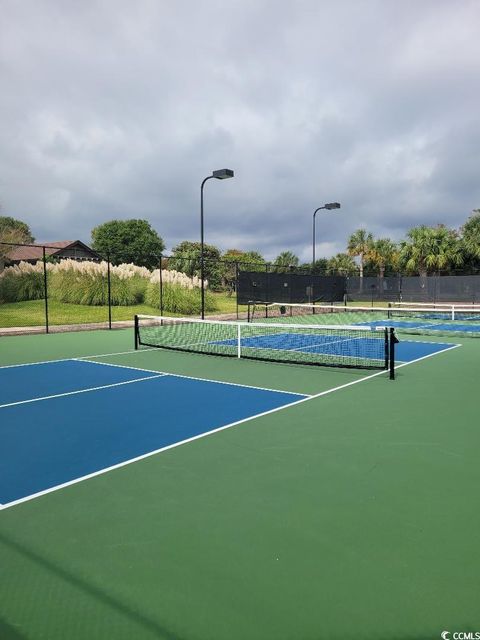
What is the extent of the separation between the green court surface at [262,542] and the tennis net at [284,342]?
4465 mm

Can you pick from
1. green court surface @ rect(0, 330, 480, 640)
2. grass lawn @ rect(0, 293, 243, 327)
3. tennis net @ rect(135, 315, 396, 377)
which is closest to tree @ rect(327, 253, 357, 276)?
grass lawn @ rect(0, 293, 243, 327)

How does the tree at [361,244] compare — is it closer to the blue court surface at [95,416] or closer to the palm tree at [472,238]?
the palm tree at [472,238]

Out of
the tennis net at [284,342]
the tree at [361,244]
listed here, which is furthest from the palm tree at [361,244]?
the tennis net at [284,342]

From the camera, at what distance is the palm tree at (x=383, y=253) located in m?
58.2

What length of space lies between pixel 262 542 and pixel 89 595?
1099 millimetres

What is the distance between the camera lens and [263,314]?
2772 cm

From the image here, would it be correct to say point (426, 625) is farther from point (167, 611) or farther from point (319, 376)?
point (319, 376)

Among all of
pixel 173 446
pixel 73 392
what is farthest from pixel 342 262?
pixel 173 446

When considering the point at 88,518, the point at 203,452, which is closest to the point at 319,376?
the point at 203,452

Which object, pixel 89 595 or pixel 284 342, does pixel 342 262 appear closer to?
pixel 284 342

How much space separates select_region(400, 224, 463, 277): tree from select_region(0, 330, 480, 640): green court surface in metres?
42.2

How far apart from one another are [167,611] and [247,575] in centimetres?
52

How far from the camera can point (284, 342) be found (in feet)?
49.4

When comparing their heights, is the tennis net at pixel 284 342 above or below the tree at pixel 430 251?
below
